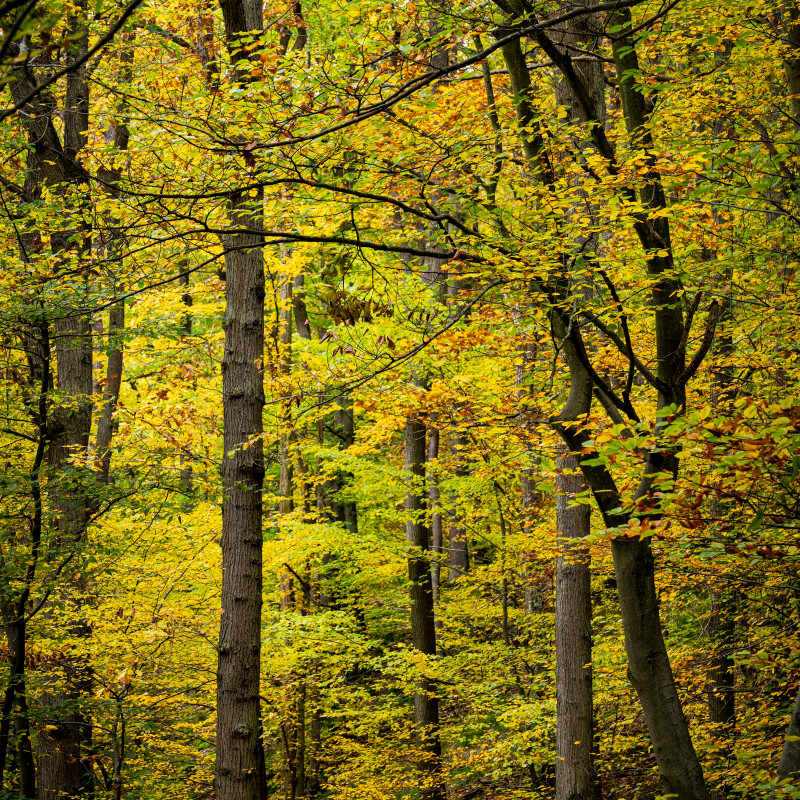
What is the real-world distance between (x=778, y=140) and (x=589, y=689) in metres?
5.31

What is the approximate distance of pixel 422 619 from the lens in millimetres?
10234

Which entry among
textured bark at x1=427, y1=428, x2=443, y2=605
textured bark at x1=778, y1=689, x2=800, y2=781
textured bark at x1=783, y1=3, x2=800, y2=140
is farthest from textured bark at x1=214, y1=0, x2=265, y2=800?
textured bark at x1=427, y1=428, x2=443, y2=605

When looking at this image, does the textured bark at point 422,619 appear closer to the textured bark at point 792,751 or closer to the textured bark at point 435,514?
the textured bark at point 435,514

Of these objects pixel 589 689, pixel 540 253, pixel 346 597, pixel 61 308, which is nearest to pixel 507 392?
pixel 589 689

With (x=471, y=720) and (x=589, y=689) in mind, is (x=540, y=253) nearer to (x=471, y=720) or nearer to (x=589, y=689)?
(x=589, y=689)

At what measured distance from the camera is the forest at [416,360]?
4.20 meters

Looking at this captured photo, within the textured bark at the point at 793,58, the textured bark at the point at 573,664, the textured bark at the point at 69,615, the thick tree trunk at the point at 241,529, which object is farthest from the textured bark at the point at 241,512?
the textured bark at the point at 793,58

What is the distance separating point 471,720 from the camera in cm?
987

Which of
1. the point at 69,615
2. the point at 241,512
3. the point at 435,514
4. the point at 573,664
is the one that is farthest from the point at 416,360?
the point at 435,514

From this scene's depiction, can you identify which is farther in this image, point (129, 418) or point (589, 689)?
point (129, 418)

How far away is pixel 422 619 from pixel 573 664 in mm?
3380

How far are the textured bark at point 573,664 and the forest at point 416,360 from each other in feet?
0.11

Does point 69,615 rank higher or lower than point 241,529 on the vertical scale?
lower

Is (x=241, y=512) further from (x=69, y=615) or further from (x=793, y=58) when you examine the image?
(x=793, y=58)
